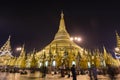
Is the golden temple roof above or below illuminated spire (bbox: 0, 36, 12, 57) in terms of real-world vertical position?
above

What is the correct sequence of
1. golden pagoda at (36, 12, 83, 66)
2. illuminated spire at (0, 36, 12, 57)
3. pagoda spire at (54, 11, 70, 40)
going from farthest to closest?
pagoda spire at (54, 11, 70, 40) → illuminated spire at (0, 36, 12, 57) → golden pagoda at (36, 12, 83, 66)

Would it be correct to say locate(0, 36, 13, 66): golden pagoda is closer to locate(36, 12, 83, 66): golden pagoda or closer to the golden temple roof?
locate(36, 12, 83, 66): golden pagoda

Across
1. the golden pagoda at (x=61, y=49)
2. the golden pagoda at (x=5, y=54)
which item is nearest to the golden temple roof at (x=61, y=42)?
the golden pagoda at (x=61, y=49)

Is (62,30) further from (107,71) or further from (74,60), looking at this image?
(107,71)

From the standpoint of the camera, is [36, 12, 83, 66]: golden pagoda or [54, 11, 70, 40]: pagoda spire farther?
[54, 11, 70, 40]: pagoda spire

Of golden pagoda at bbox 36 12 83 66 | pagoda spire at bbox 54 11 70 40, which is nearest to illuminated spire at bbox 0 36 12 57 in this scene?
golden pagoda at bbox 36 12 83 66

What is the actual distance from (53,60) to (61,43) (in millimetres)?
12674

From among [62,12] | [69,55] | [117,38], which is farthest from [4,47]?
[117,38]

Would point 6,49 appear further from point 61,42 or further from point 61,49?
point 61,42

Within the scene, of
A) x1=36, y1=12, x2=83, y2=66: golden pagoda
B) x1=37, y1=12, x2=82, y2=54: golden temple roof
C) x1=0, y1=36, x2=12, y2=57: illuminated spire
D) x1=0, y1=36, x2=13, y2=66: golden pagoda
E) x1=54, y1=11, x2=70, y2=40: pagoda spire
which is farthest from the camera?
x1=54, y1=11, x2=70, y2=40: pagoda spire

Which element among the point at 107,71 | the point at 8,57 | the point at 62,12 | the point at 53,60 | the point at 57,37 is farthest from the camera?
the point at 62,12

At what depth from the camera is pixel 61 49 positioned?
48.4m

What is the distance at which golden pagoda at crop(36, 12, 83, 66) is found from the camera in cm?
4153

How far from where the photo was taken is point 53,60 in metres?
41.7
